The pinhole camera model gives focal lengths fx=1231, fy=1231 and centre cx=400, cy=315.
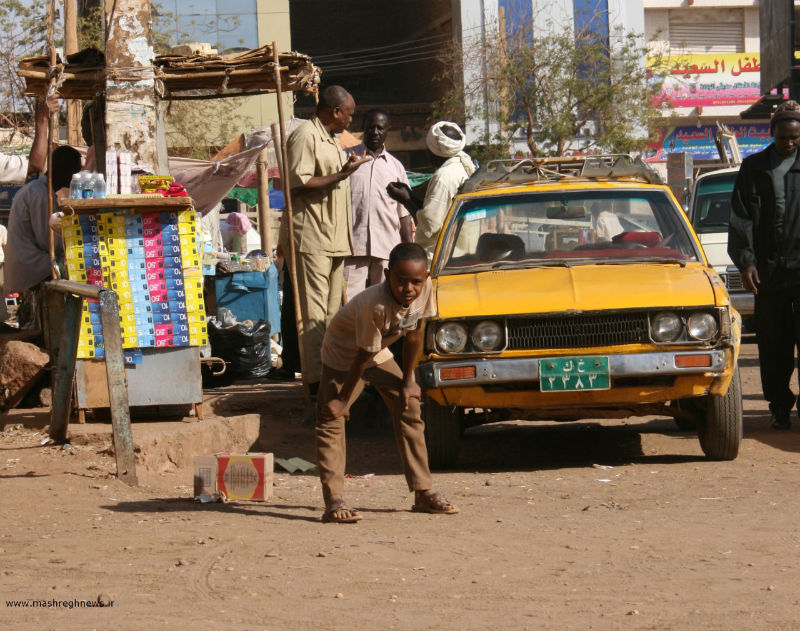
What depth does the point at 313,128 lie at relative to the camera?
27.5ft

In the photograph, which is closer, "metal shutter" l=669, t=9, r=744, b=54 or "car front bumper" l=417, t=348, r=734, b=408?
"car front bumper" l=417, t=348, r=734, b=408

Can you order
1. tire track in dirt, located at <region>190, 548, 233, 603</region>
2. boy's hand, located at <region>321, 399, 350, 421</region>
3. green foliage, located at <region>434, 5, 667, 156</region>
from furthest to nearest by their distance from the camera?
green foliage, located at <region>434, 5, 667, 156</region> → boy's hand, located at <region>321, 399, 350, 421</region> → tire track in dirt, located at <region>190, 548, 233, 603</region>

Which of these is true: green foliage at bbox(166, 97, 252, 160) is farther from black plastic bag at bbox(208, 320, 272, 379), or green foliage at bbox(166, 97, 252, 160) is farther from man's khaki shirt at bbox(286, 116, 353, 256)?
man's khaki shirt at bbox(286, 116, 353, 256)

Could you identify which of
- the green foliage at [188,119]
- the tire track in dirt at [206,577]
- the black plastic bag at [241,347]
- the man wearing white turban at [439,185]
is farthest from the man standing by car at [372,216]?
the green foliage at [188,119]

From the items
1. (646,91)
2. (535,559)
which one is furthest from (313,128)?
(646,91)

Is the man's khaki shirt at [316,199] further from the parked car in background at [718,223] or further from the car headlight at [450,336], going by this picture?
the parked car in background at [718,223]

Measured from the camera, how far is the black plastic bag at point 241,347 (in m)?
10.3

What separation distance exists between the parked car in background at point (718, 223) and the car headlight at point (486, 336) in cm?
758

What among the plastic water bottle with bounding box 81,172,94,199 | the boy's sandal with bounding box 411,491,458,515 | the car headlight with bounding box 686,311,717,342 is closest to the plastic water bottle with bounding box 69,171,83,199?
the plastic water bottle with bounding box 81,172,94,199

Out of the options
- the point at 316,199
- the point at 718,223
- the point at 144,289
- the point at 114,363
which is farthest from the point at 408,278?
the point at 718,223

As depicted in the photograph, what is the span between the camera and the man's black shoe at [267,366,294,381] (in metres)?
10.4

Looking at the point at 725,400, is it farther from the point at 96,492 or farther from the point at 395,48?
the point at 395,48

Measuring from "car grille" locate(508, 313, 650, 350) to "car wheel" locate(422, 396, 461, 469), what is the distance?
641mm

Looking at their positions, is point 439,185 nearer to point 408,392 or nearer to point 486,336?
point 486,336
